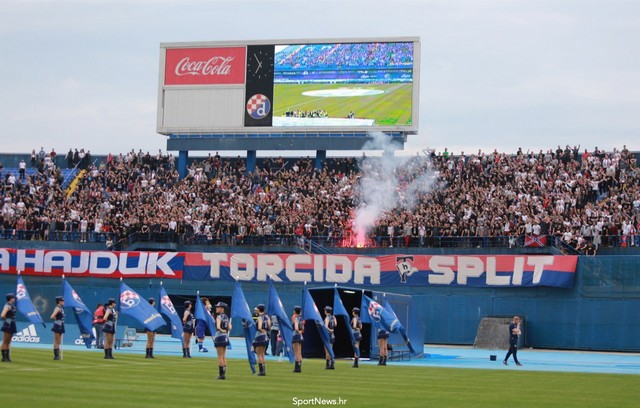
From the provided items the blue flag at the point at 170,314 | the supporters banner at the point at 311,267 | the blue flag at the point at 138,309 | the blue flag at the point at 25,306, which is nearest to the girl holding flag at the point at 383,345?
the blue flag at the point at 138,309

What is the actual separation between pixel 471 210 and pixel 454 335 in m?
6.83

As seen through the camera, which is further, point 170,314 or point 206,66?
point 206,66

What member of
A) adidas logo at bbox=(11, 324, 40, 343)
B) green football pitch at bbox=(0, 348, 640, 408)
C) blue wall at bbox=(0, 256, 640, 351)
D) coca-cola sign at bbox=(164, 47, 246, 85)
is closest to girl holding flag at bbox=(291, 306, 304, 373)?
green football pitch at bbox=(0, 348, 640, 408)

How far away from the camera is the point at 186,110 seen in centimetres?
6222

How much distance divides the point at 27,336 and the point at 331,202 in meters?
19.2

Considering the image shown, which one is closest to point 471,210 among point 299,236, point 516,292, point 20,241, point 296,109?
point 516,292

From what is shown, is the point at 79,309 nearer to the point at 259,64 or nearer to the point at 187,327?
the point at 187,327

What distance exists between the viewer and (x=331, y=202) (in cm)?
5525

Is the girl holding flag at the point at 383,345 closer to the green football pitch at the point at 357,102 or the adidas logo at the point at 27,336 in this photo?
the adidas logo at the point at 27,336

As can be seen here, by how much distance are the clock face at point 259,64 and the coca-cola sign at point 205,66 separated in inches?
18.5

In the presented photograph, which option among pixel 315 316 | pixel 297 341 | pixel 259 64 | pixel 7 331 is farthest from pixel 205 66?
pixel 297 341

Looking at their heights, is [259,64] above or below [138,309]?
above

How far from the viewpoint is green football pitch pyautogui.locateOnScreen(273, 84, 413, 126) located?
5791 centimetres

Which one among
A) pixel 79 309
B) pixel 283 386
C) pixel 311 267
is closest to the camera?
pixel 283 386
